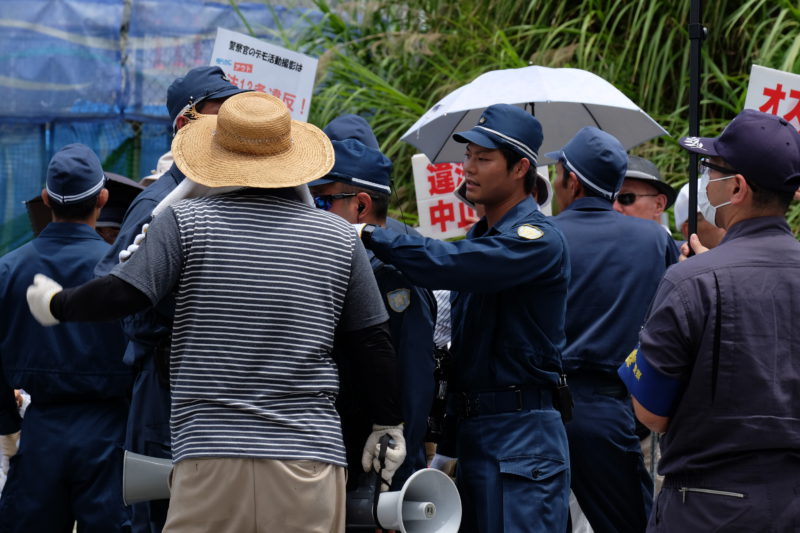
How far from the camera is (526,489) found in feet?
12.2

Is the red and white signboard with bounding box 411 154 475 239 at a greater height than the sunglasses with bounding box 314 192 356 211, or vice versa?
the sunglasses with bounding box 314 192 356 211

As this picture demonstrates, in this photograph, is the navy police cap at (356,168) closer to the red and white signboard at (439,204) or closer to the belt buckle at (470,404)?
the belt buckle at (470,404)

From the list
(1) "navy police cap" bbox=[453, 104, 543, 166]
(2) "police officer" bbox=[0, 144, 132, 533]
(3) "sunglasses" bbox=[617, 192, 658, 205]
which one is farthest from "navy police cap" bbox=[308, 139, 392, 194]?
(3) "sunglasses" bbox=[617, 192, 658, 205]

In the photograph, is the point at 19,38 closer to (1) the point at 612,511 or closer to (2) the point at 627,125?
(2) the point at 627,125

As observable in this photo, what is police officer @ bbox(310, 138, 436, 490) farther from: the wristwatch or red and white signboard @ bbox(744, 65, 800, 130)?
red and white signboard @ bbox(744, 65, 800, 130)

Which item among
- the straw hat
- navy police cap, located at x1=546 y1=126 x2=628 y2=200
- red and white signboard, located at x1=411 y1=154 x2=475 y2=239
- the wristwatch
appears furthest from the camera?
red and white signboard, located at x1=411 y1=154 x2=475 y2=239

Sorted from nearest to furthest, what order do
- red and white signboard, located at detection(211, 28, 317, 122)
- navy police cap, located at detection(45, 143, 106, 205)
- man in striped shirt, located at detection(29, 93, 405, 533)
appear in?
1. man in striped shirt, located at detection(29, 93, 405, 533)
2. navy police cap, located at detection(45, 143, 106, 205)
3. red and white signboard, located at detection(211, 28, 317, 122)

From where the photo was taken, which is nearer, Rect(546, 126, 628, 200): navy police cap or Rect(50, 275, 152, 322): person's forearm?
Rect(50, 275, 152, 322): person's forearm

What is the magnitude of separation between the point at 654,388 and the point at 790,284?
18.5 inches

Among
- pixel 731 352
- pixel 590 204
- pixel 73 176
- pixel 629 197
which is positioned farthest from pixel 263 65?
pixel 731 352

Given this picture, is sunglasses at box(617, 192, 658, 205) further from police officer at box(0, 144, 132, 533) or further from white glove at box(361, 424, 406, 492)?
white glove at box(361, 424, 406, 492)

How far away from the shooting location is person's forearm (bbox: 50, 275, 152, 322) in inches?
121

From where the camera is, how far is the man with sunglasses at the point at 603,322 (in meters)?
4.65

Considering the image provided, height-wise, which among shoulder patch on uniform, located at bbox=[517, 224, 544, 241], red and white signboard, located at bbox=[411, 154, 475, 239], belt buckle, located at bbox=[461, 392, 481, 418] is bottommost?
red and white signboard, located at bbox=[411, 154, 475, 239]
